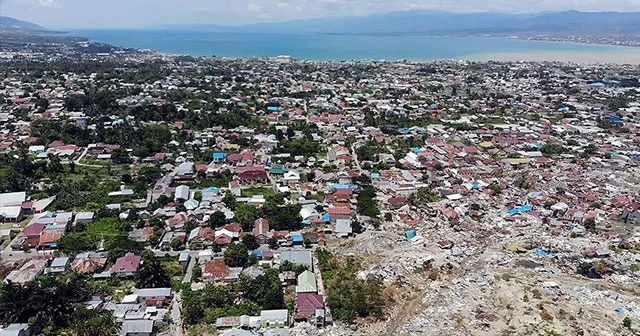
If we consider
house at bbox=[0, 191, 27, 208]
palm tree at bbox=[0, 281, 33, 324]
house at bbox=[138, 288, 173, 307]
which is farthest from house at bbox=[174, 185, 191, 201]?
palm tree at bbox=[0, 281, 33, 324]

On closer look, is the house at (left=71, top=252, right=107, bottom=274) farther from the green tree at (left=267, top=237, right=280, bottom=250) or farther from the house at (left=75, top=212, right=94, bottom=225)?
the green tree at (left=267, top=237, right=280, bottom=250)

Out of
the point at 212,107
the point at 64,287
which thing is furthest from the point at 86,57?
the point at 64,287

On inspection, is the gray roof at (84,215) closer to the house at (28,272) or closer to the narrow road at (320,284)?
the house at (28,272)

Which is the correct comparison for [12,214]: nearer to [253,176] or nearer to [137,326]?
[253,176]

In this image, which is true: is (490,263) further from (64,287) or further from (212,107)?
(212,107)

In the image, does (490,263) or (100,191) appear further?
(100,191)

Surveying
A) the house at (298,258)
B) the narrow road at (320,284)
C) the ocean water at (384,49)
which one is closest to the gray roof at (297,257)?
the house at (298,258)
